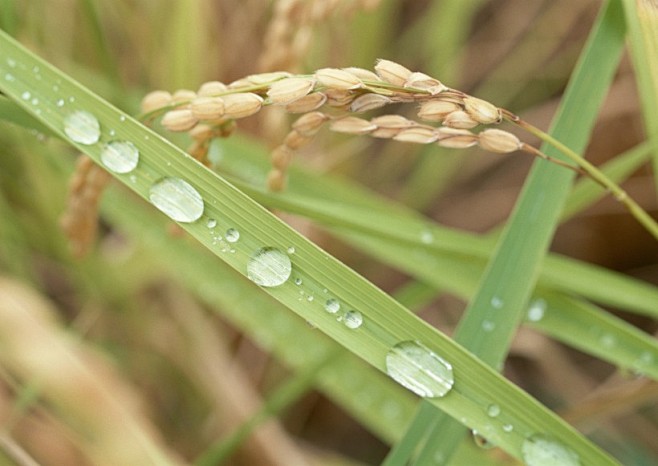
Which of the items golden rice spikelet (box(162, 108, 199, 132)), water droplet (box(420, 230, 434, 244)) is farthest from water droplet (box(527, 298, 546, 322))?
golden rice spikelet (box(162, 108, 199, 132))

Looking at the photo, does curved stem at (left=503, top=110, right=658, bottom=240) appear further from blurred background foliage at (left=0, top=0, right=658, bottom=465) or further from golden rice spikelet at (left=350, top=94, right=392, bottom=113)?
blurred background foliage at (left=0, top=0, right=658, bottom=465)

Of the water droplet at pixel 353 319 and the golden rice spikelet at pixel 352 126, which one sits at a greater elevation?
the golden rice spikelet at pixel 352 126

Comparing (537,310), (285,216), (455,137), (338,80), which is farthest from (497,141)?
(285,216)

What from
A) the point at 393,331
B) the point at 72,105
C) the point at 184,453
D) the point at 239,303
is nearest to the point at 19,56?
the point at 72,105

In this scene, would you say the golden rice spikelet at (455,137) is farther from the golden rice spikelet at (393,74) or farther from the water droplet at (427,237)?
the water droplet at (427,237)

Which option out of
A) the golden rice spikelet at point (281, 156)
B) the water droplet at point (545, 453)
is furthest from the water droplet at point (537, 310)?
the golden rice spikelet at point (281, 156)
